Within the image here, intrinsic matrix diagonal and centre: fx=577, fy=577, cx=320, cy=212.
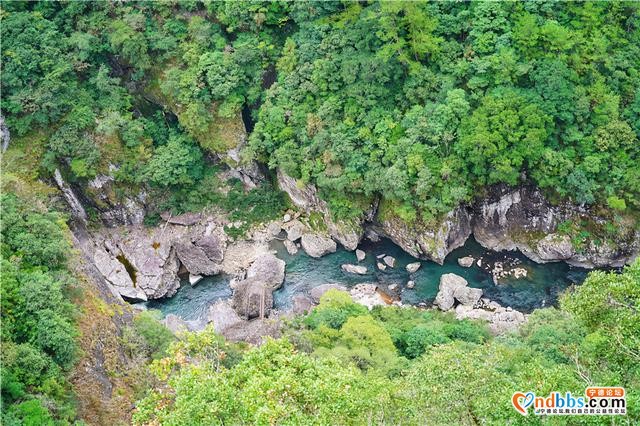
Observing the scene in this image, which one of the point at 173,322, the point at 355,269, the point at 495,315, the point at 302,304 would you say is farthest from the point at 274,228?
the point at 495,315

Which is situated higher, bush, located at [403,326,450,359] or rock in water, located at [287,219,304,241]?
bush, located at [403,326,450,359]

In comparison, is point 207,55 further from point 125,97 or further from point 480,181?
point 480,181

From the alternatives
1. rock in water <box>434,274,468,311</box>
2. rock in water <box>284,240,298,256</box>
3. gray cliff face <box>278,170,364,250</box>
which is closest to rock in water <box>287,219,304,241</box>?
rock in water <box>284,240,298,256</box>

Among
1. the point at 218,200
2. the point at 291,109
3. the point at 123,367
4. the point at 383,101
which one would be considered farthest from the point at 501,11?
the point at 123,367

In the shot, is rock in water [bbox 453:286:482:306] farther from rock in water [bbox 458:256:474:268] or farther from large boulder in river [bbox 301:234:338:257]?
large boulder in river [bbox 301:234:338:257]

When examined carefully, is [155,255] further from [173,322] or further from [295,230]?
[295,230]

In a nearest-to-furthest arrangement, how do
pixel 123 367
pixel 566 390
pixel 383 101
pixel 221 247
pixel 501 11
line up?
pixel 566 390, pixel 123 367, pixel 501 11, pixel 383 101, pixel 221 247

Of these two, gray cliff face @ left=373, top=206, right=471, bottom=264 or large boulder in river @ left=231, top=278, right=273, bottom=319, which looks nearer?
large boulder in river @ left=231, top=278, right=273, bottom=319
